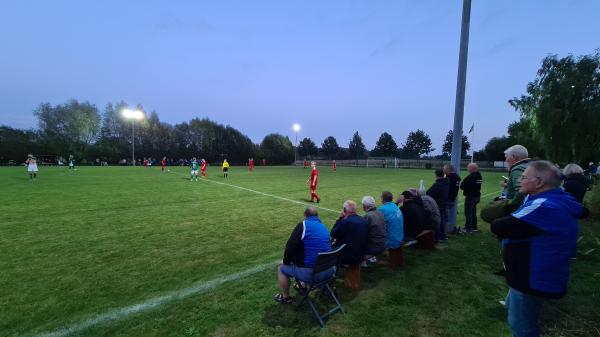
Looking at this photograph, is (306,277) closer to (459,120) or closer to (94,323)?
(94,323)

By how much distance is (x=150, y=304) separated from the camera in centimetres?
433

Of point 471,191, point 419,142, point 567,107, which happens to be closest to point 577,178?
point 471,191

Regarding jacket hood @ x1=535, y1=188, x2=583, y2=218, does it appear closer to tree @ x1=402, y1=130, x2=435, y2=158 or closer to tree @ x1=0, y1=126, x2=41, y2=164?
tree @ x1=0, y1=126, x2=41, y2=164

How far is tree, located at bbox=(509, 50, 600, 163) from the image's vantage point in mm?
27203

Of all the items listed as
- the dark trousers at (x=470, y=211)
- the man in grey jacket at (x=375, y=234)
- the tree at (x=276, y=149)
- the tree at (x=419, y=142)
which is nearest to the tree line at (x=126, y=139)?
the tree at (x=276, y=149)

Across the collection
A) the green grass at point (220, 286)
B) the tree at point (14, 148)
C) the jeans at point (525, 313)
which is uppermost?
the tree at point (14, 148)

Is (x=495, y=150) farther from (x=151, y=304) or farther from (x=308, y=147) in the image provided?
(x=151, y=304)

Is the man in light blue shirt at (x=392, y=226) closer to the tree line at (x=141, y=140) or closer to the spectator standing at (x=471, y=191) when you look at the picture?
the spectator standing at (x=471, y=191)

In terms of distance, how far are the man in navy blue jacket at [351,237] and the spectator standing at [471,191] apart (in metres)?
4.67

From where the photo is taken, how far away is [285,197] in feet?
48.9

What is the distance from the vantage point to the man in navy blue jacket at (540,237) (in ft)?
7.68

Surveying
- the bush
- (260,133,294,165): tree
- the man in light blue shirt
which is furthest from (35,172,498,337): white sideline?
(260,133,294,165): tree

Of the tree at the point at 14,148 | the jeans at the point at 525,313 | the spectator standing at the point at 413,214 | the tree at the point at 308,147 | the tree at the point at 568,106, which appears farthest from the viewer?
the tree at the point at 308,147

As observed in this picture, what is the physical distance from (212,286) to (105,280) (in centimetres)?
188
